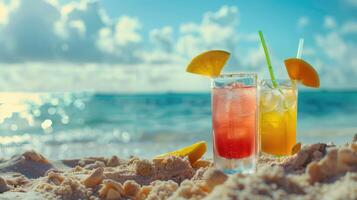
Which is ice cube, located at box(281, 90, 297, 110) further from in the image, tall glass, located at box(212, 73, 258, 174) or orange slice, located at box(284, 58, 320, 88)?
tall glass, located at box(212, 73, 258, 174)

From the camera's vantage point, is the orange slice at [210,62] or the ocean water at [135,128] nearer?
the orange slice at [210,62]

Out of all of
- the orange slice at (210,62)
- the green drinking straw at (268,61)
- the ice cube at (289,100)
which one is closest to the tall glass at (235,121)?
the orange slice at (210,62)

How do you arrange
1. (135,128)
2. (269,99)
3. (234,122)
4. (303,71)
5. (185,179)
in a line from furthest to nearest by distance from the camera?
(135,128)
(269,99)
(303,71)
(185,179)
(234,122)

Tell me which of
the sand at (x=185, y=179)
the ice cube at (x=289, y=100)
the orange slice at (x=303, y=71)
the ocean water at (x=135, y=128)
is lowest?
the ocean water at (x=135, y=128)

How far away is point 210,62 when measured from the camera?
3332mm

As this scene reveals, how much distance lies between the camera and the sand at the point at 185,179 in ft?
6.07

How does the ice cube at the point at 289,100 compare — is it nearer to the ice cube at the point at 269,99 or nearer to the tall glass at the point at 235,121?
the ice cube at the point at 269,99

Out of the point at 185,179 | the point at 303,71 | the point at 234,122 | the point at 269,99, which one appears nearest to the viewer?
the point at 234,122

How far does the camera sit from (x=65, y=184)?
10.1 feet

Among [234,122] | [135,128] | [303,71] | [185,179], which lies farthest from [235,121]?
[135,128]

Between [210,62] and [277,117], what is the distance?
2.37ft

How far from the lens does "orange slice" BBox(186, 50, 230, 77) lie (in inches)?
131

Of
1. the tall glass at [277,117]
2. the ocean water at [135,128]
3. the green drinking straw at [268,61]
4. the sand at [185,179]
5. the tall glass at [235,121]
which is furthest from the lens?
the ocean water at [135,128]

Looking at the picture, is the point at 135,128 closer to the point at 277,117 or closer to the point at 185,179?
the point at 277,117
